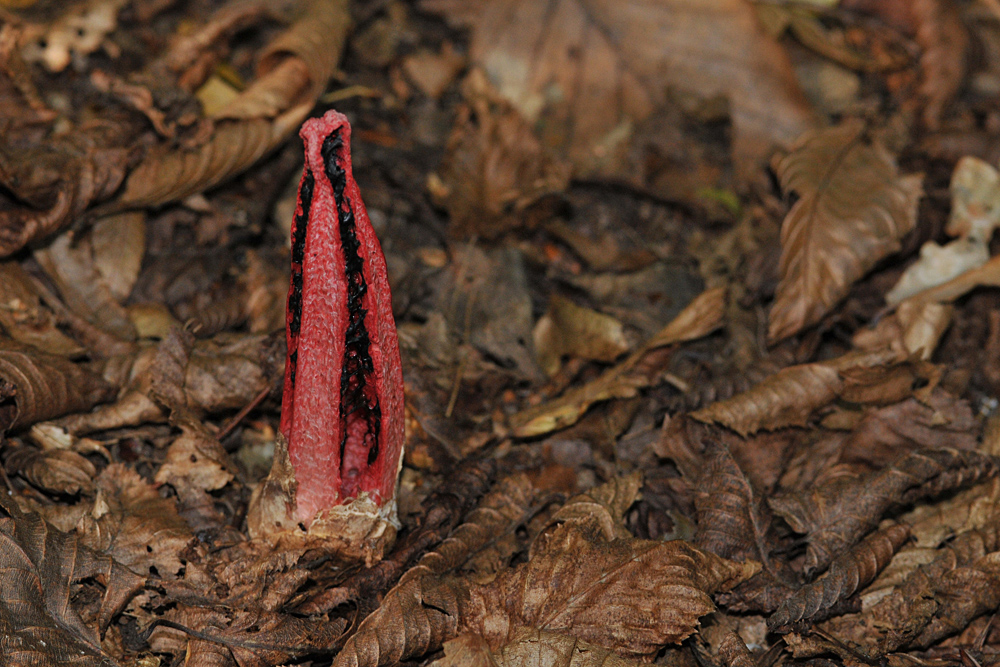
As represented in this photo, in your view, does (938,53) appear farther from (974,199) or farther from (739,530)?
(739,530)

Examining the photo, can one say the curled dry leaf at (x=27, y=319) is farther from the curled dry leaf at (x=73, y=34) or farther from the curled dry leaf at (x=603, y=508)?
the curled dry leaf at (x=603, y=508)

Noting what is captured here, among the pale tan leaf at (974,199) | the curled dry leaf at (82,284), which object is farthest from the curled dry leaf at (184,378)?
the pale tan leaf at (974,199)

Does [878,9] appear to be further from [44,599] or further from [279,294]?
[44,599]

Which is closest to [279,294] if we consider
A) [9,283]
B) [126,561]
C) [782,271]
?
[9,283]

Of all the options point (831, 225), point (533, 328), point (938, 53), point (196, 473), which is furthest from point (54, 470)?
point (938, 53)

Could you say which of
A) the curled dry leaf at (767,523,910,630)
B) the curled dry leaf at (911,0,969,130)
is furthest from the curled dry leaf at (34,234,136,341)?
the curled dry leaf at (911,0,969,130)

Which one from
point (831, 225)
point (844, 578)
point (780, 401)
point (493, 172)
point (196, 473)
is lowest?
point (196, 473)
